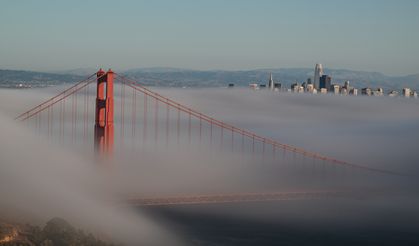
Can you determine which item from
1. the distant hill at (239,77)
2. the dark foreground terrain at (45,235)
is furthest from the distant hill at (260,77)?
the dark foreground terrain at (45,235)

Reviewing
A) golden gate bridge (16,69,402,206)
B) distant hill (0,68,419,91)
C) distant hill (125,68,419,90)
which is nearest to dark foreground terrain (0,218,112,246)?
golden gate bridge (16,69,402,206)

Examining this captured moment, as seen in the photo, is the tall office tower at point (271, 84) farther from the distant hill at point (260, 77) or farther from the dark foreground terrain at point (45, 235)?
the dark foreground terrain at point (45, 235)

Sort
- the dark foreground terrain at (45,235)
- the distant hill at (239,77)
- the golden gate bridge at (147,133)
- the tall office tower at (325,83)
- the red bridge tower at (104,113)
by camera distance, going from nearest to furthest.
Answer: the dark foreground terrain at (45,235)
the red bridge tower at (104,113)
the golden gate bridge at (147,133)
the distant hill at (239,77)
the tall office tower at (325,83)

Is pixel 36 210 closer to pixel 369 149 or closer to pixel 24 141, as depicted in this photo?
pixel 24 141

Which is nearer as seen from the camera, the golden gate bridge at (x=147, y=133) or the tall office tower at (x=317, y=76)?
the golden gate bridge at (x=147, y=133)

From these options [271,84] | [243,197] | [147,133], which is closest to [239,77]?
[271,84]

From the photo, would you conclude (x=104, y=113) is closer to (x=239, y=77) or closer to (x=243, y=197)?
(x=243, y=197)

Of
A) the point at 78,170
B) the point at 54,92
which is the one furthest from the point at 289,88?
the point at 78,170

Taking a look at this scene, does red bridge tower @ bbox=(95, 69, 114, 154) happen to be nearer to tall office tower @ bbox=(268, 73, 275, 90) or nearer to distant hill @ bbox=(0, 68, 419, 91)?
distant hill @ bbox=(0, 68, 419, 91)
